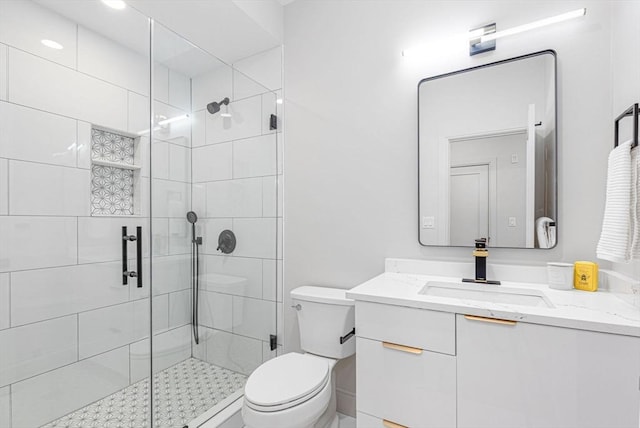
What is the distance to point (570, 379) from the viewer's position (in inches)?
37.4

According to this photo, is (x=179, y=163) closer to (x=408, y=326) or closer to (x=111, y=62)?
(x=111, y=62)

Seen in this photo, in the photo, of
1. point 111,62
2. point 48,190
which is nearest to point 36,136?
point 48,190

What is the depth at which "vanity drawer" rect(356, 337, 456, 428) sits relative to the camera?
44.4 inches

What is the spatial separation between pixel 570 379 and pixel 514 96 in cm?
121

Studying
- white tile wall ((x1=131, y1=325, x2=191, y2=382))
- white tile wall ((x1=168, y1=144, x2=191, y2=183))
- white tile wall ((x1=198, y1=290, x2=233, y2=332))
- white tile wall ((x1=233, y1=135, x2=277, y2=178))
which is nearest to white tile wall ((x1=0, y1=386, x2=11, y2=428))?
white tile wall ((x1=131, y1=325, x2=191, y2=382))

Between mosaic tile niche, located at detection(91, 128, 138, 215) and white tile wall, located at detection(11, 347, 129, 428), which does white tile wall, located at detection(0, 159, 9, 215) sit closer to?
mosaic tile niche, located at detection(91, 128, 138, 215)

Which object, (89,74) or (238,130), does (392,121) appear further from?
(89,74)

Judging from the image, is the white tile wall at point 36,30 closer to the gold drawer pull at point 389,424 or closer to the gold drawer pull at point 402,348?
the gold drawer pull at point 402,348

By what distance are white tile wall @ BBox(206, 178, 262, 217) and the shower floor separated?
82cm

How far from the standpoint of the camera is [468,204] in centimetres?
158

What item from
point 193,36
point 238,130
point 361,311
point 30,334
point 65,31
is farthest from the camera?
point 193,36

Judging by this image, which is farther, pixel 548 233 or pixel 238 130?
pixel 238 130

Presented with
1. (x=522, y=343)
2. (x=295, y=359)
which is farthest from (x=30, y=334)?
(x=522, y=343)

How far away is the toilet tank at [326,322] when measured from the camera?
5.50ft
